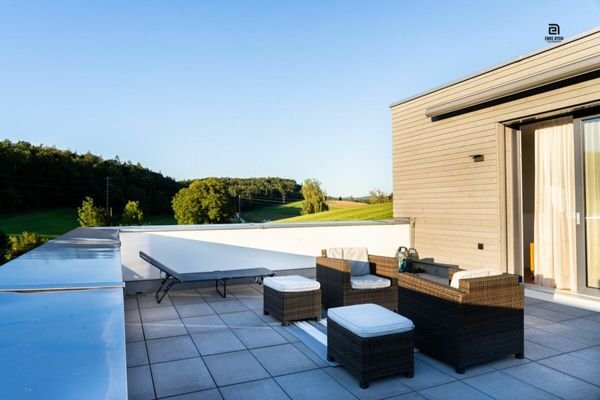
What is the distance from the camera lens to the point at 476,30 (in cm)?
777

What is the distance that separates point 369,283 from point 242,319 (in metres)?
1.49

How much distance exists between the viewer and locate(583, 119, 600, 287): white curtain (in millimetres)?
4852

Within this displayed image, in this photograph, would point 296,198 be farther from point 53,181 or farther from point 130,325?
point 130,325

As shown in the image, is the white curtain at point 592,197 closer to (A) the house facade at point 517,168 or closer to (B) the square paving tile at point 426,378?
(A) the house facade at point 517,168

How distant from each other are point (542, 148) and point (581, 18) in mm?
1806

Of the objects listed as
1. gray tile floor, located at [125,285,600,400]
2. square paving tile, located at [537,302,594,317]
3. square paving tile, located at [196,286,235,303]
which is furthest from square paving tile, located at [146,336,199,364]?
square paving tile, located at [537,302,594,317]

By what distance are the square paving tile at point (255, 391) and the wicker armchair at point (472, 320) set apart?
1308 mm

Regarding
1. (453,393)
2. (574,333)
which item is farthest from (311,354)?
(574,333)

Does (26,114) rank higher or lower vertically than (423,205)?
higher

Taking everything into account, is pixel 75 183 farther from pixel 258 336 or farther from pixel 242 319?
pixel 258 336

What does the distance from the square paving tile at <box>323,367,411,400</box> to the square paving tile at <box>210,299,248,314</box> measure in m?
2.11

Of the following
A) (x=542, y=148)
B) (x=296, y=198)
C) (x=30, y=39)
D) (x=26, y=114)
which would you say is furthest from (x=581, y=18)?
(x=26, y=114)

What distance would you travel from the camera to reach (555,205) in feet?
17.6

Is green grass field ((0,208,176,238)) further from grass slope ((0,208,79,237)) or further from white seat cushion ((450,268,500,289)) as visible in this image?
white seat cushion ((450,268,500,289))
